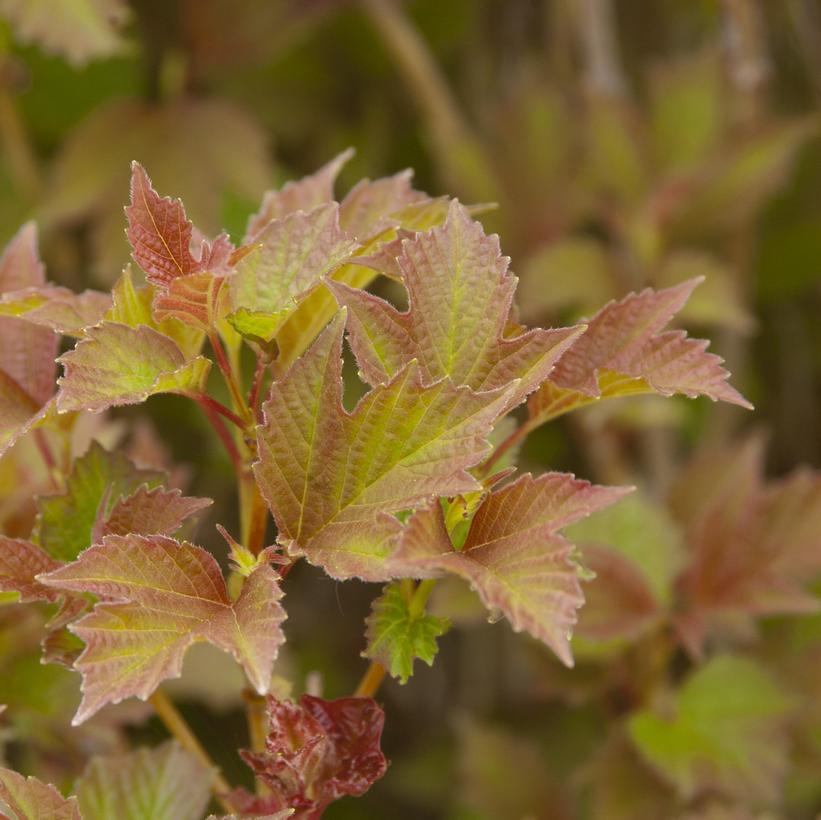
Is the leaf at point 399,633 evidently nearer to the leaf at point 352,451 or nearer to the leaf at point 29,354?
the leaf at point 352,451

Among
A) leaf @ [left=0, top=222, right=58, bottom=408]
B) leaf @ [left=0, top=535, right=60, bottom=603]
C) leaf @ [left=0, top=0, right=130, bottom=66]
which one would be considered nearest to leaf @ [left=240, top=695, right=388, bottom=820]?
leaf @ [left=0, top=535, right=60, bottom=603]

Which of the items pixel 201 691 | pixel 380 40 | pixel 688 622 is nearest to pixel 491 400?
pixel 688 622

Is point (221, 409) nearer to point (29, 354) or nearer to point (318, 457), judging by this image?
point (318, 457)

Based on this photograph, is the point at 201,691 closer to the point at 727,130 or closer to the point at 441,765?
the point at 441,765

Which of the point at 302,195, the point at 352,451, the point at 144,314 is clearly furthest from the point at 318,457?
the point at 302,195

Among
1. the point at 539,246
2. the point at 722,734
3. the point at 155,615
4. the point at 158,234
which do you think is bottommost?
the point at 722,734

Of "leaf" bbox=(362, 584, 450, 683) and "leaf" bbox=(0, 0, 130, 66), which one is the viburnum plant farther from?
"leaf" bbox=(0, 0, 130, 66)

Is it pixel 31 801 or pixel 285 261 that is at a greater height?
pixel 285 261
